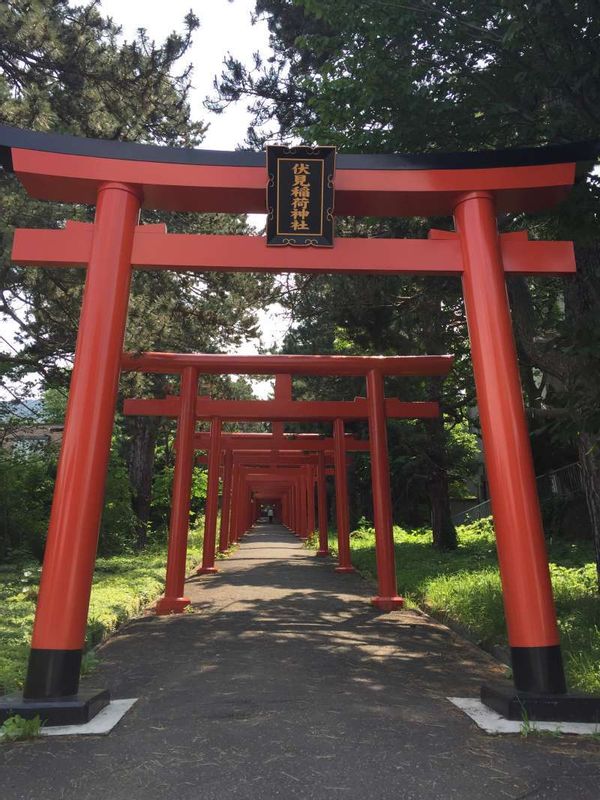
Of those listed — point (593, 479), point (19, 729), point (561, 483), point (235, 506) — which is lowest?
point (19, 729)

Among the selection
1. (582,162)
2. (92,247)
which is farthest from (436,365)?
(92,247)

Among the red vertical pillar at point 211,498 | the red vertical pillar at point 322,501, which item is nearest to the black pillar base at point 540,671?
the red vertical pillar at point 211,498

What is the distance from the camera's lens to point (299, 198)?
512 cm

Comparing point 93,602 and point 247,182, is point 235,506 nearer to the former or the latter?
point 93,602

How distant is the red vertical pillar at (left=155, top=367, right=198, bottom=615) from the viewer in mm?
8586

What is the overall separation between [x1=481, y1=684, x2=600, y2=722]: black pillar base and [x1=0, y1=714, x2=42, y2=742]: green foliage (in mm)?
2963

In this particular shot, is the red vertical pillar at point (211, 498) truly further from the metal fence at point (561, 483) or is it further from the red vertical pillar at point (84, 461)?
the red vertical pillar at point (84, 461)

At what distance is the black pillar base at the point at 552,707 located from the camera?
396 centimetres

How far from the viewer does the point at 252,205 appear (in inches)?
214

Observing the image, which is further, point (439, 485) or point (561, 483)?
point (561, 483)

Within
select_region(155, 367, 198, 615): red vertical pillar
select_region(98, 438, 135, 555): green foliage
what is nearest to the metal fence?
select_region(155, 367, 198, 615): red vertical pillar

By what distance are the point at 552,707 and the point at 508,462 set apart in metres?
1.66

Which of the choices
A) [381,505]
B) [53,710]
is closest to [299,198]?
[53,710]

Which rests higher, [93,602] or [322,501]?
[322,501]
